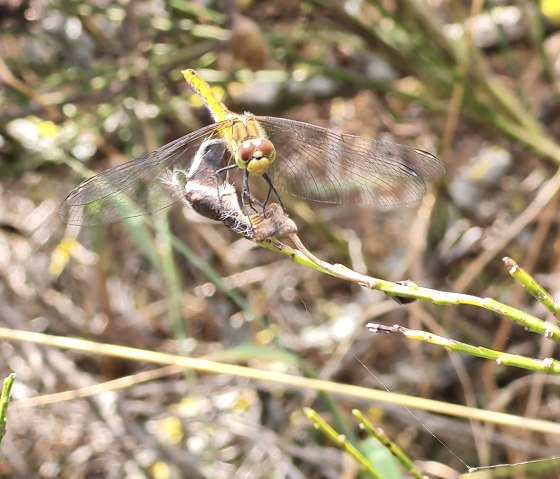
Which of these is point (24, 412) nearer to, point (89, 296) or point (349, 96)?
point (89, 296)

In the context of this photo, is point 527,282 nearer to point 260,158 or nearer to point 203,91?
point 260,158

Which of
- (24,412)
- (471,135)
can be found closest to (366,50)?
(471,135)

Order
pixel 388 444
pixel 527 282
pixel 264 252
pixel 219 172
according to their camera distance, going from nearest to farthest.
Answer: pixel 527 282
pixel 388 444
pixel 219 172
pixel 264 252

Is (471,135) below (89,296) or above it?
above

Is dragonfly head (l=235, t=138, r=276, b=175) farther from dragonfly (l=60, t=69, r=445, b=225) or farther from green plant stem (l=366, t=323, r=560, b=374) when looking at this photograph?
green plant stem (l=366, t=323, r=560, b=374)

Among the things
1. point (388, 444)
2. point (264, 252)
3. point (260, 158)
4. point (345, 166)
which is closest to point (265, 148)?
point (260, 158)
